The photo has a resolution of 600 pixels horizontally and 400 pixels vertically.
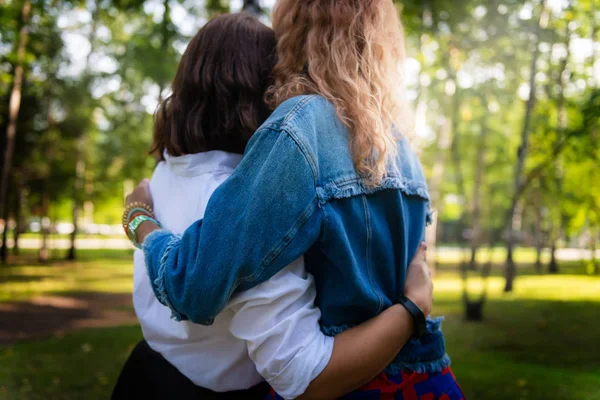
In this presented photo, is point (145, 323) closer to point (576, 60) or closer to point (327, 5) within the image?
point (327, 5)

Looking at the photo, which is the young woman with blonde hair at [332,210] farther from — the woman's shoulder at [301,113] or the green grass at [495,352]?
the green grass at [495,352]

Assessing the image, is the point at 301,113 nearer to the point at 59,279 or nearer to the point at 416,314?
the point at 416,314

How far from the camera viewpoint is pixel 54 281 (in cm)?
1620

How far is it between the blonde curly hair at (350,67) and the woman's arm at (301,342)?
339 mm

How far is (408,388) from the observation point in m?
1.35

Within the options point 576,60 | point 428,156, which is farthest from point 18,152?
point 576,60

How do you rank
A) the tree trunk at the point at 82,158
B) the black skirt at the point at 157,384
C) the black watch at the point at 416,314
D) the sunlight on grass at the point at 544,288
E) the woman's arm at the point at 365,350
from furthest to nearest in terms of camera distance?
the tree trunk at the point at 82,158 → the sunlight on grass at the point at 544,288 → the black skirt at the point at 157,384 → the black watch at the point at 416,314 → the woman's arm at the point at 365,350

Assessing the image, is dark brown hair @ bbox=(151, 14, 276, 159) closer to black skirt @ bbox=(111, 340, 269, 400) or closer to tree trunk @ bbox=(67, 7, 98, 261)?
black skirt @ bbox=(111, 340, 269, 400)

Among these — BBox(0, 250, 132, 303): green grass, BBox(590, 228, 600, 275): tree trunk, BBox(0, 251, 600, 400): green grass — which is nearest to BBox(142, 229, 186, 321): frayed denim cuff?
BBox(0, 251, 600, 400): green grass

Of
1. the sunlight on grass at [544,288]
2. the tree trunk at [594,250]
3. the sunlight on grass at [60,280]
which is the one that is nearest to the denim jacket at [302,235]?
the tree trunk at [594,250]

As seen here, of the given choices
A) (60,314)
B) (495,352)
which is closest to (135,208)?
(495,352)

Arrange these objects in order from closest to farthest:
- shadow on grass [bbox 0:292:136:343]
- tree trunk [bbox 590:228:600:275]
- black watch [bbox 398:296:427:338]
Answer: black watch [bbox 398:296:427:338] < tree trunk [bbox 590:228:600:275] < shadow on grass [bbox 0:292:136:343]

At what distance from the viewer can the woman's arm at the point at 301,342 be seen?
1.20 meters

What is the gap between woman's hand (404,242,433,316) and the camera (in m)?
1.39
